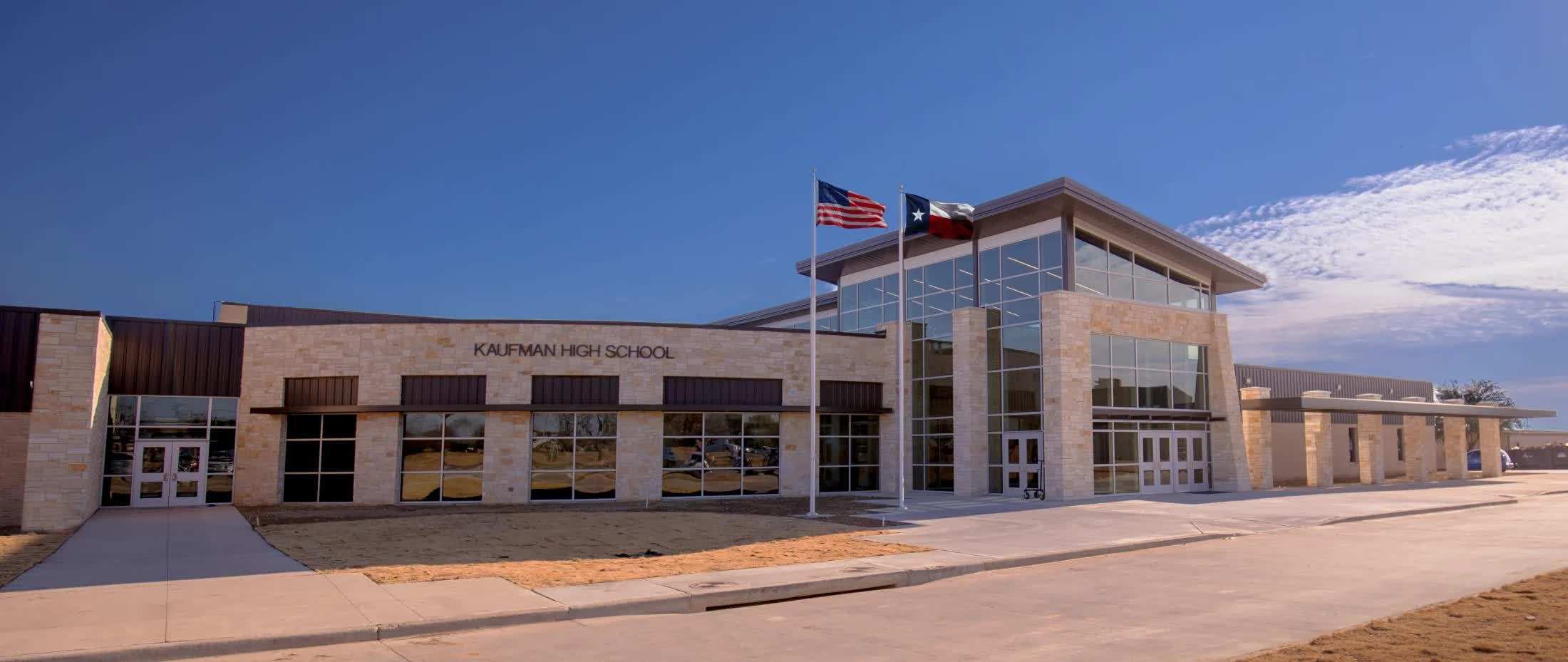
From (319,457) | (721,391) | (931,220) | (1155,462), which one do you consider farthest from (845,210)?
(319,457)

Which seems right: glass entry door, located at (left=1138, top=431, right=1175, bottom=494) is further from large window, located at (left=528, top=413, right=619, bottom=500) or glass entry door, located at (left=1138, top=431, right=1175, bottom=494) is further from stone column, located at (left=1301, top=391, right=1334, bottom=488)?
large window, located at (left=528, top=413, right=619, bottom=500)

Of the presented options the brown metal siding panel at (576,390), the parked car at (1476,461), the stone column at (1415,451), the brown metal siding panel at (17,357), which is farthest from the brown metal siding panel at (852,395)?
the parked car at (1476,461)

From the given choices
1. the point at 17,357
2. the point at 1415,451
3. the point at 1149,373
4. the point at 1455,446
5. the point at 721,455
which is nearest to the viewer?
the point at 17,357

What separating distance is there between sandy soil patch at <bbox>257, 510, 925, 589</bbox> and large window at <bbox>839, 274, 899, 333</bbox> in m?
15.7

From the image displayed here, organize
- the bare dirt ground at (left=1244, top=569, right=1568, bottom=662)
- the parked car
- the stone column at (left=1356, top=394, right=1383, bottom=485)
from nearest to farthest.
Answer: the bare dirt ground at (left=1244, top=569, right=1568, bottom=662) → the stone column at (left=1356, top=394, right=1383, bottom=485) → the parked car

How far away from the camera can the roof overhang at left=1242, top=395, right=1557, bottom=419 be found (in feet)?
119

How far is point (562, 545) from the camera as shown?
18.4 meters

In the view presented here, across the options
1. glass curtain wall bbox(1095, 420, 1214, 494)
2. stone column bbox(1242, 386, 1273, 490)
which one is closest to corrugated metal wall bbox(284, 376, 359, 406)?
glass curtain wall bbox(1095, 420, 1214, 494)

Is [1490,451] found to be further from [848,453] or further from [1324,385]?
[848,453]

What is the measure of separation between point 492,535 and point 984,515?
38.2ft

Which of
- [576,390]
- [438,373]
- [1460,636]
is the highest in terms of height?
[438,373]

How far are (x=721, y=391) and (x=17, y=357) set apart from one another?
61.2 feet

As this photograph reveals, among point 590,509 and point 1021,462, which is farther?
point 1021,462

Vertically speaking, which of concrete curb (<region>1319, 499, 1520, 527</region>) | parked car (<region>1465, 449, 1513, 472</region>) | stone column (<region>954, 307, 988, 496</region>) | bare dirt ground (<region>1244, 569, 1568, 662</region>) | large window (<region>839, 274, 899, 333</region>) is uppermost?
large window (<region>839, 274, 899, 333</region>)
